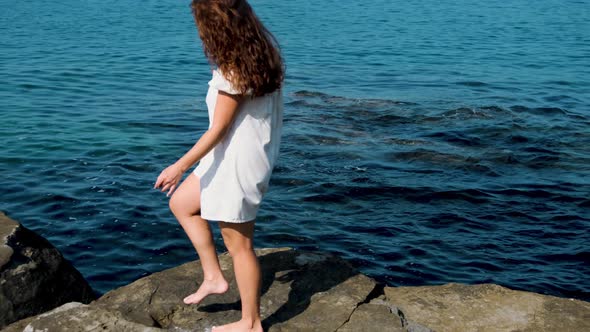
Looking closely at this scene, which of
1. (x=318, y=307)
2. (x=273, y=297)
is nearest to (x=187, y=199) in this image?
(x=273, y=297)

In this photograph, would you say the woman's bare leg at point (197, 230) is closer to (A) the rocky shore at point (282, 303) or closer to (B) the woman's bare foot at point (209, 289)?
(B) the woman's bare foot at point (209, 289)

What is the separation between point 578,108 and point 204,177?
1241 centimetres

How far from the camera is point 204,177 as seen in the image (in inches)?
168

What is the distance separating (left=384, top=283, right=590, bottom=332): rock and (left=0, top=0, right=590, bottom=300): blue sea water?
209cm

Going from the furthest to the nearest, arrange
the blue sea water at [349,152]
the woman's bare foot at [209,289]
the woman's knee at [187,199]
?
the blue sea water at [349,152] < the woman's bare foot at [209,289] < the woman's knee at [187,199]

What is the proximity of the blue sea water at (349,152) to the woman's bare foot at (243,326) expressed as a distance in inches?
119

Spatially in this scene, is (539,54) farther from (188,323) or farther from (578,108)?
(188,323)

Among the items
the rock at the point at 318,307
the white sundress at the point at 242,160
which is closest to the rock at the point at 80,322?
the rock at the point at 318,307

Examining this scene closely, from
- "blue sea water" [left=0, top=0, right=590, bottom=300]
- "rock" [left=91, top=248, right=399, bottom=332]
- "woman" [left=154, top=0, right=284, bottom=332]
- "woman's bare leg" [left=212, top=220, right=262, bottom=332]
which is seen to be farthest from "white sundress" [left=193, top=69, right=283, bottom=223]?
"blue sea water" [left=0, top=0, right=590, bottom=300]

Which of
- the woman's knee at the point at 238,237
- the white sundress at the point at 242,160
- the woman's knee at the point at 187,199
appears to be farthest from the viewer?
the woman's knee at the point at 187,199

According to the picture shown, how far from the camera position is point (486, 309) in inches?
201

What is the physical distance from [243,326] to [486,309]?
1670mm

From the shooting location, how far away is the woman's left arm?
4.02 m

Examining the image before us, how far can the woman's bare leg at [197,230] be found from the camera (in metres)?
Result: 4.43
